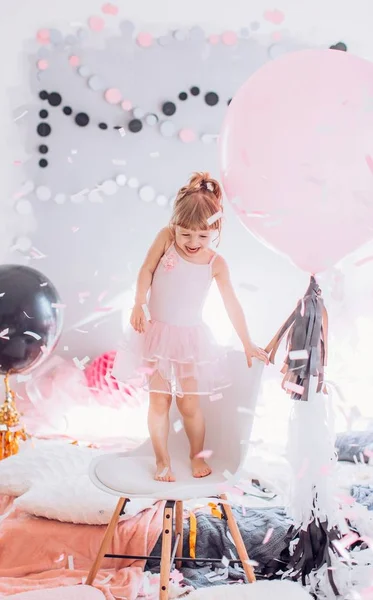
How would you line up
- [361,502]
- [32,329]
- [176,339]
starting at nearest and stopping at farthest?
1. [176,339]
2. [361,502]
3. [32,329]

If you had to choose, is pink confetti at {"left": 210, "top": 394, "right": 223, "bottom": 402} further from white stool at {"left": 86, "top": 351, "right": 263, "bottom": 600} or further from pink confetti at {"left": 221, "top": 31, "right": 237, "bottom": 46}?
pink confetti at {"left": 221, "top": 31, "right": 237, "bottom": 46}

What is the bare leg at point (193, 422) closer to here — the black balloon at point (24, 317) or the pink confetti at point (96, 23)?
the black balloon at point (24, 317)

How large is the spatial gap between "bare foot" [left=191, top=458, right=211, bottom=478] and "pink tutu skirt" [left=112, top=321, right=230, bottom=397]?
17 centimetres

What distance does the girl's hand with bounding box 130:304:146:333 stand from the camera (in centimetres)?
178

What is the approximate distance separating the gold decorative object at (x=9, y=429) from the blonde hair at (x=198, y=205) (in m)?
1.19

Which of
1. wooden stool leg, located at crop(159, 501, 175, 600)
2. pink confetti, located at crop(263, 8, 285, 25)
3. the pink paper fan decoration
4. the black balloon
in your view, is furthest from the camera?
pink confetti, located at crop(263, 8, 285, 25)

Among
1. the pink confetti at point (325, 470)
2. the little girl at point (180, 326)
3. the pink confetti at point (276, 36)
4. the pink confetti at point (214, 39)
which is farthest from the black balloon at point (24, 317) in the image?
the pink confetti at point (276, 36)

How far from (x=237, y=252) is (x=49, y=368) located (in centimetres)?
101

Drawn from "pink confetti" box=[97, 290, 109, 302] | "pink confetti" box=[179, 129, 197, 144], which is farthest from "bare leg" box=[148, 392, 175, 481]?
"pink confetti" box=[179, 129, 197, 144]

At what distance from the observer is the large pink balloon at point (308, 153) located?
1.61 meters

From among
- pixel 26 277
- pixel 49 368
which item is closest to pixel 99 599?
pixel 26 277

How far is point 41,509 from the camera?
205 cm

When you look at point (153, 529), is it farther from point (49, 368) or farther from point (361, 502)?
point (49, 368)

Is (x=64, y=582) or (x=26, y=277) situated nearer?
(x=64, y=582)
